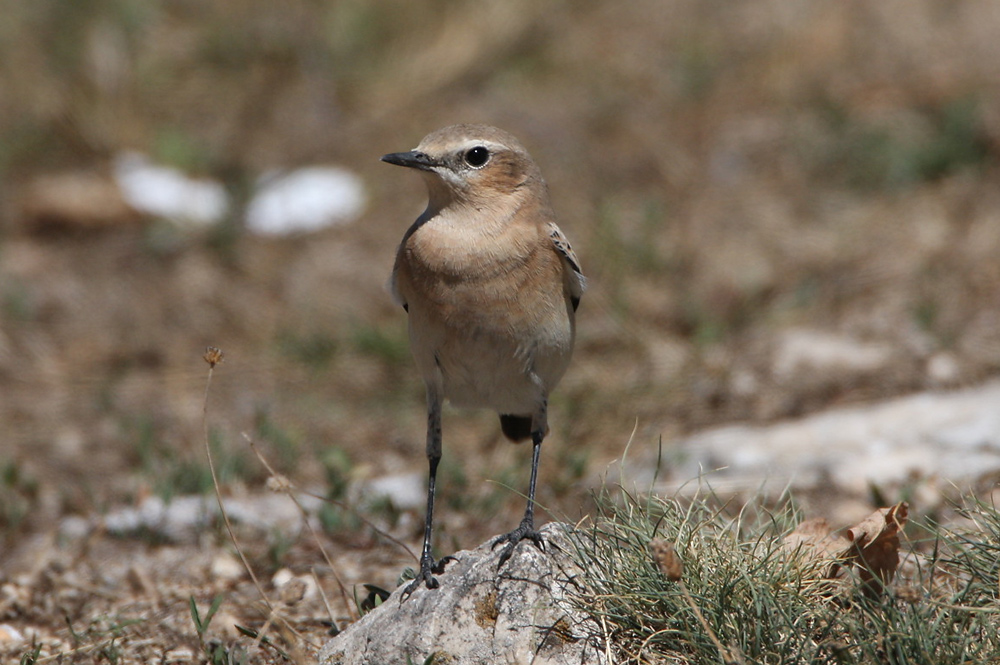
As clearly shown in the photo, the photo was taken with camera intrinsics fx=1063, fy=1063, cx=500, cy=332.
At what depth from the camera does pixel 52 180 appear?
10203 mm

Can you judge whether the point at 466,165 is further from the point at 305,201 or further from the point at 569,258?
the point at 305,201

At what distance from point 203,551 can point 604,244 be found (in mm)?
4404

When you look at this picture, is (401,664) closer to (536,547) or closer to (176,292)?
(536,547)

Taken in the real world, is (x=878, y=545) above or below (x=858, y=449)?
above

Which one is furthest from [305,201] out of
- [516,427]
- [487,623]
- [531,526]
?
[487,623]

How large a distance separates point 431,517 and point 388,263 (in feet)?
16.4

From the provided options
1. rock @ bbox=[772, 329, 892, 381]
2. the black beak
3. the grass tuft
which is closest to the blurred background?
rock @ bbox=[772, 329, 892, 381]

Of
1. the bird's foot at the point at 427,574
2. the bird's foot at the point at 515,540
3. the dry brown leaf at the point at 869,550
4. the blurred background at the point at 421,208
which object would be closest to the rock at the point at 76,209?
the blurred background at the point at 421,208

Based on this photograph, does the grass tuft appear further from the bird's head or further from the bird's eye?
the bird's eye

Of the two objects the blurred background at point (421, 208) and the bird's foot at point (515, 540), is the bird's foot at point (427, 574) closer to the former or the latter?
the bird's foot at point (515, 540)

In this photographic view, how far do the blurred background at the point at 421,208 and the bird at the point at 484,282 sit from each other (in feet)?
2.33

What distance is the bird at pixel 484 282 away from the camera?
4.48 metres

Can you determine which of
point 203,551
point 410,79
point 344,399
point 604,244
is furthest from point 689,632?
point 410,79

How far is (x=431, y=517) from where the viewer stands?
4.51 metres
